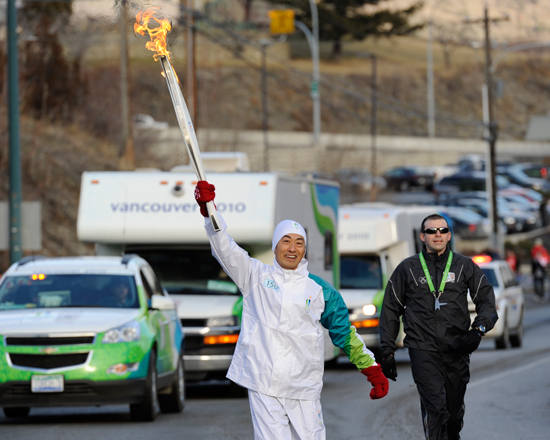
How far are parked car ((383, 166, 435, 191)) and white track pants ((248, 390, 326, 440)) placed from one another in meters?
67.3

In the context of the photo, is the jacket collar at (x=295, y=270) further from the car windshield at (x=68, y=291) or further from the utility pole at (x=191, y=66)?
the utility pole at (x=191, y=66)

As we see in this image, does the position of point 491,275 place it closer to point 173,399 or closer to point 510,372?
point 510,372

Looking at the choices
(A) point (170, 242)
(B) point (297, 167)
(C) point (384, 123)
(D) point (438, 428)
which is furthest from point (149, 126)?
(C) point (384, 123)

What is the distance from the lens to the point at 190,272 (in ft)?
50.4

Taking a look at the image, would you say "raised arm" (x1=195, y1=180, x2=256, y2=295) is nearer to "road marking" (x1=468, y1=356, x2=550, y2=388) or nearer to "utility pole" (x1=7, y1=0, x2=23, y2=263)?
"road marking" (x1=468, y1=356, x2=550, y2=388)

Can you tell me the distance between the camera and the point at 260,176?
1474 cm

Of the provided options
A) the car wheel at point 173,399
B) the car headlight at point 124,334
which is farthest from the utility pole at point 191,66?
the car headlight at point 124,334

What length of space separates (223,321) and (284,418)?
25.8 ft

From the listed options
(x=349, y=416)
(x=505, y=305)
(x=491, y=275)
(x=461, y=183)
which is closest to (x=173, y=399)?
(x=349, y=416)

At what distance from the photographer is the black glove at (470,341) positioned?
790 cm

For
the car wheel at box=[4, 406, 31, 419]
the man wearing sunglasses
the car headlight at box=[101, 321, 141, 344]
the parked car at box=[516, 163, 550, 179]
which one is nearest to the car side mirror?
the car headlight at box=[101, 321, 141, 344]

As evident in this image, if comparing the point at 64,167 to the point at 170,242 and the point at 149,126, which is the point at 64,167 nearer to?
the point at 149,126

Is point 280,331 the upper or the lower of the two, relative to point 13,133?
lower

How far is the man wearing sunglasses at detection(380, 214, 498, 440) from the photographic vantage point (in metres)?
8.02
